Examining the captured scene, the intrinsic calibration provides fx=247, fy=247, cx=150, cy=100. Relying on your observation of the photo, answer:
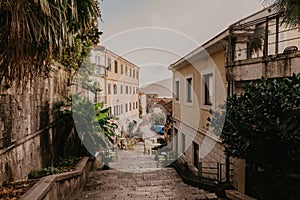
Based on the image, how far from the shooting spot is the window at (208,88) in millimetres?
8164

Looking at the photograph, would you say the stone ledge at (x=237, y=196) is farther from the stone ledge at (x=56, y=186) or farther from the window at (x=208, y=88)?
the window at (x=208, y=88)

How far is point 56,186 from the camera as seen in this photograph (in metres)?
4.42

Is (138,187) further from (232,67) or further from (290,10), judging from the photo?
(290,10)

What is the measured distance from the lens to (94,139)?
8562mm

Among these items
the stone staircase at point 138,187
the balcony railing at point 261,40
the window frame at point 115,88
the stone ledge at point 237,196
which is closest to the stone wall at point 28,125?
the stone staircase at point 138,187

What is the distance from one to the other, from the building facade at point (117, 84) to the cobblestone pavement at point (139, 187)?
9132 millimetres

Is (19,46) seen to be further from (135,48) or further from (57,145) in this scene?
(135,48)

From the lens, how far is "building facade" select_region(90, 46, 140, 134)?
18.8 m

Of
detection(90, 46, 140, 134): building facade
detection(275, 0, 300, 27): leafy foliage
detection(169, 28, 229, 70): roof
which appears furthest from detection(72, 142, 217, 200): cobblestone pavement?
detection(90, 46, 140, 134): building facade

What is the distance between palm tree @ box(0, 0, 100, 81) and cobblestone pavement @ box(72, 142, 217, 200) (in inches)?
133

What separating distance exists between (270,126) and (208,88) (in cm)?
528

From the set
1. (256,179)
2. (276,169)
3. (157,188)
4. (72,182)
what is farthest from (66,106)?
(276,169)

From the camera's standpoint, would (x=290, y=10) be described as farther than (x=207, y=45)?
No

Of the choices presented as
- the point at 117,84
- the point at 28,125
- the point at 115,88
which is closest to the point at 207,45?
the point at 28,125
